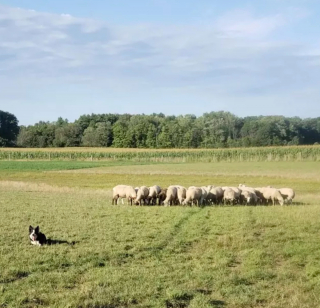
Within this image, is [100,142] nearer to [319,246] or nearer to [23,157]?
[23,157]

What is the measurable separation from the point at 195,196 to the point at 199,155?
181 feet

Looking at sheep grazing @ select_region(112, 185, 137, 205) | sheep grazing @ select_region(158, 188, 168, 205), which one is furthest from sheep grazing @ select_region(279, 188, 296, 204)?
sheep grazing @ select_region(112, 185, 137, 205)

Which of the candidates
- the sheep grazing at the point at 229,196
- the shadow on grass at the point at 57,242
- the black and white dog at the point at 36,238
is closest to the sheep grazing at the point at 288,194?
the sheep grazing at the point at 229,196

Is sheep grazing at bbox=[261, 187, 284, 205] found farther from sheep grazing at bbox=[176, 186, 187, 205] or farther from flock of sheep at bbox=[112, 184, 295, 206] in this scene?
sheep grazing at bbox=[176, 186, 187, 205]

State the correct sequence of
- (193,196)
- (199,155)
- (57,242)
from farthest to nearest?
(199,155) < (193,196) < (57,242)

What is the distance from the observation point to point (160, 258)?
11.1m

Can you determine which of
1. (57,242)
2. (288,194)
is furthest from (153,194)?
(57,242)

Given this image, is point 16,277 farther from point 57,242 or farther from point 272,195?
point 272,195

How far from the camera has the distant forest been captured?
114 metres

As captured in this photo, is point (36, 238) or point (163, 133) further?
point (163, 133)

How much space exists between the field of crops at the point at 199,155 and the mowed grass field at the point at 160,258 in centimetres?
5326

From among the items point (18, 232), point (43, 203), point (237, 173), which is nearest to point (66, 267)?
point (18, 232)

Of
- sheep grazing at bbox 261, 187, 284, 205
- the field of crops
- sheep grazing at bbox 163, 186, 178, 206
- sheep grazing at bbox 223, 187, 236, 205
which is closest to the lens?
sheep grazing at bbox 163, 186, 178, 206

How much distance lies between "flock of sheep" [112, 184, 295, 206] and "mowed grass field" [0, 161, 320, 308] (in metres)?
3.10
